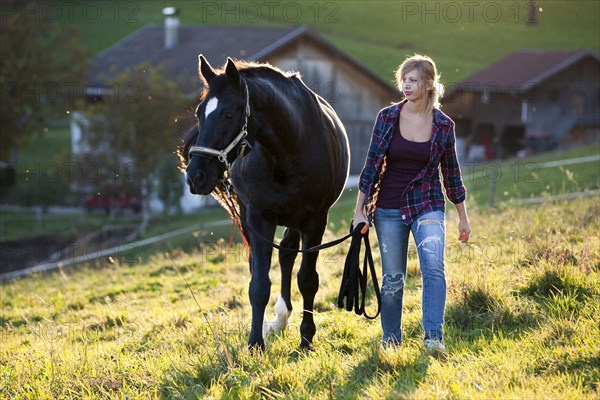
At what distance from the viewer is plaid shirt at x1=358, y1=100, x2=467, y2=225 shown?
15.3 ft

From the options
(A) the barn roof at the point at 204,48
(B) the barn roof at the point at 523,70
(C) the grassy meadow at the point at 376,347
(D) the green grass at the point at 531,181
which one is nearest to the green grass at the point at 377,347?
(C) the grassy meadow at the point at 376,347

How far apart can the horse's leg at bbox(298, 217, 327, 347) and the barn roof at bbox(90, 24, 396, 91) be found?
24854 millimetres

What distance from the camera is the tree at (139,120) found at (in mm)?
26922

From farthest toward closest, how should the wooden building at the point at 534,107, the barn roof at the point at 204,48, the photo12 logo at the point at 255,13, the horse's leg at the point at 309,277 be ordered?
the photo12 logo at the point at 255,13
the wooden building at the point at 534,107
the barn roof at the point at 204,48
the horse's leg at the point at 309,277

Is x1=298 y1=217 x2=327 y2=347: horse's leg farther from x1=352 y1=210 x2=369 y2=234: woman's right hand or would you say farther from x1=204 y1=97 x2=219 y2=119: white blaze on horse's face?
x1=204 y1=97 x2=219 y2=119: white blaze on horse's face

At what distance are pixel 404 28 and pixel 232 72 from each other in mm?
79107

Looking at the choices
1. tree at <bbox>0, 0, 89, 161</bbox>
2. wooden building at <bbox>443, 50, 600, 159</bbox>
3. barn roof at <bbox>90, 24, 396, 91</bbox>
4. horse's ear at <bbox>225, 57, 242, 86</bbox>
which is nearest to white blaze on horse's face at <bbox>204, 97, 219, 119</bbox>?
horse's ear at <bbox>225, 57, 242, 86</bbox>

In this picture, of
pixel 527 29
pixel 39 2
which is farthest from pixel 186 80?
pixel 527 29

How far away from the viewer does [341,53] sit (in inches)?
1314

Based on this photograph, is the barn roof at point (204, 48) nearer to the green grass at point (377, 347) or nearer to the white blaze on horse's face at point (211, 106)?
the green grass at point (377, 347)

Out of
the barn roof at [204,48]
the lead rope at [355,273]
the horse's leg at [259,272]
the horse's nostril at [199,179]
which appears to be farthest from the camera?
the barn roof at [204,48]

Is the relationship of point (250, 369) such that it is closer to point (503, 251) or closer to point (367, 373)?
point (367, 373)

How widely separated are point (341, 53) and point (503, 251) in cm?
2714

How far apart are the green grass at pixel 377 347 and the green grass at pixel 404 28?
191ft
